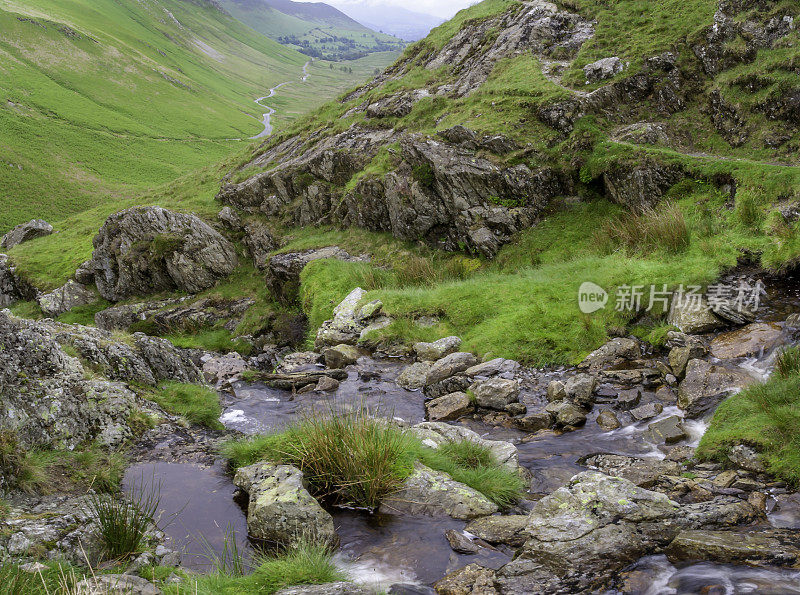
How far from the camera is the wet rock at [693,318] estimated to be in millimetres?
12280

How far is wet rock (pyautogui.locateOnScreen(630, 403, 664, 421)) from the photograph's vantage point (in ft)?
33.0

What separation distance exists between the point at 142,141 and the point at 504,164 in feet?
343

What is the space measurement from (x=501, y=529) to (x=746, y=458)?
162 inches

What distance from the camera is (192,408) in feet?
39.1

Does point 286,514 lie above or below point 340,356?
above

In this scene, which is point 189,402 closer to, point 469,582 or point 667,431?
point 469,582

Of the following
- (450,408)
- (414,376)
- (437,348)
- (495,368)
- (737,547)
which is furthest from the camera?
(437,348)

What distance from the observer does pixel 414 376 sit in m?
14.5

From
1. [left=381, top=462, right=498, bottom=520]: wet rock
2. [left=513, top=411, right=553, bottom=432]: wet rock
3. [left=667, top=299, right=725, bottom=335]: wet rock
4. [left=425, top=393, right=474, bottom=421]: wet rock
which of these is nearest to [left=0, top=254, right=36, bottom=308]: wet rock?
[left=425, top=393, right=474, bottom=421]: wet rock

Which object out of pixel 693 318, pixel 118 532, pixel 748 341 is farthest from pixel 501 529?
pixel 693 318

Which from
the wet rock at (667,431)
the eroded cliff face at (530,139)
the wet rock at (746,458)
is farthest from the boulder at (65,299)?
the wet rock at (746,458)

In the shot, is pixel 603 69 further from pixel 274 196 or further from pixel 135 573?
pixel 135 573

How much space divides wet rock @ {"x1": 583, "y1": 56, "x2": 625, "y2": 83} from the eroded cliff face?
61 millimetres

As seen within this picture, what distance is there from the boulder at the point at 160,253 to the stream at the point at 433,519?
20520mm
